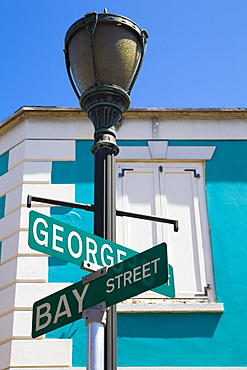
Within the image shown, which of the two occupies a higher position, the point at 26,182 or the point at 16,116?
the point at 16,116

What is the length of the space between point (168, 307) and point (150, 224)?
1555 millimetres

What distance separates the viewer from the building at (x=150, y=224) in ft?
25.7

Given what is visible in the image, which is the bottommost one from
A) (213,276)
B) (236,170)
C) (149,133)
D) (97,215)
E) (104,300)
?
(104,300)

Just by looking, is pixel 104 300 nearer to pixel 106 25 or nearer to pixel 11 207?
pixel 106 25

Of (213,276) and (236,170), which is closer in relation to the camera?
(213,276)

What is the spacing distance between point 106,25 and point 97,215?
65.5 inches

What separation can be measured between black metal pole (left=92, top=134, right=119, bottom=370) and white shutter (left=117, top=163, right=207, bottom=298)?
4.11m

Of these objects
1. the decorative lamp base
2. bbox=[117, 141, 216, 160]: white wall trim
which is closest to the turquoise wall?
bbox=[117, 141, 216, 160]: white wall trim

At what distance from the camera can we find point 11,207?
358 inches

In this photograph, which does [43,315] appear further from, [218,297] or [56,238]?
[218,297]

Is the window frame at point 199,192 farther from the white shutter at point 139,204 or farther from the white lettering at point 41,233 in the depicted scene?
the white lettering at point 41,233

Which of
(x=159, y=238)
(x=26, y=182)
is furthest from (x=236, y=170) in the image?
(x=26, y=182)

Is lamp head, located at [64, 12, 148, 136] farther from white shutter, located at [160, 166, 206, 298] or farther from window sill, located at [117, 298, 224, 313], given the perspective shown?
white shutter, located at [160, 166, 206, 298]

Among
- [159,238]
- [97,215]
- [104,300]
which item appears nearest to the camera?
[104,300]
